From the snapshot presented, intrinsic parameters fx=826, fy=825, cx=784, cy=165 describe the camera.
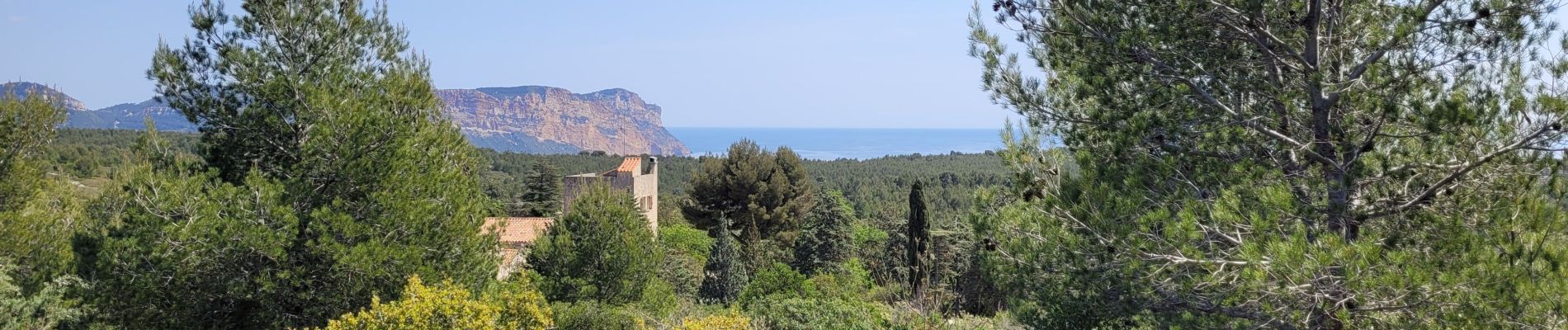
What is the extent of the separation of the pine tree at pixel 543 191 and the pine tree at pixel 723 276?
16.0 metres

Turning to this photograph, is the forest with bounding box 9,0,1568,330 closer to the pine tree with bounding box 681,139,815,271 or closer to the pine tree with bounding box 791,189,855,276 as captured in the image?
the pine tree with bounding box 791,189,855,276

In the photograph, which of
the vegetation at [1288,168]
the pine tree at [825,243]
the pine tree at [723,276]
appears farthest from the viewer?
the pine tree at [825,243]

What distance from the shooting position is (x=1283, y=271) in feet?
11.0

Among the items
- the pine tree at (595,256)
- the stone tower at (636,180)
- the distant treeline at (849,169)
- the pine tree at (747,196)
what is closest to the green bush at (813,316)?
the pine tree at (595,256)

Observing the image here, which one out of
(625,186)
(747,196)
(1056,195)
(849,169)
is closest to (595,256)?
(1056,195)

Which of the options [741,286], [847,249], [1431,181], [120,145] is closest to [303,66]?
[1431,181]

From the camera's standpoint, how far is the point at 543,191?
32281 millimetres

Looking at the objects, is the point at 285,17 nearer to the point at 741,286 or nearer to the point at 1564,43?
the point at 1564,43

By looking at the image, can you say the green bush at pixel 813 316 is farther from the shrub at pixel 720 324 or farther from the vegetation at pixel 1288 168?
the vegetation at pixel 1288 168

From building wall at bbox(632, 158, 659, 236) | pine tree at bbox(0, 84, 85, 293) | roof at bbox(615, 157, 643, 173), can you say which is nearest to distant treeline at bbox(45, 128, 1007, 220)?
building wall at bbox(632, 158, 659, 236)

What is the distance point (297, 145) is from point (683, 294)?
9671mm

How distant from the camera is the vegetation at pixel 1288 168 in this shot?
3350 mm

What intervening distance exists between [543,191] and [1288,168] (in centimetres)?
3048

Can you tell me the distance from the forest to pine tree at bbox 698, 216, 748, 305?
13.2 ft
